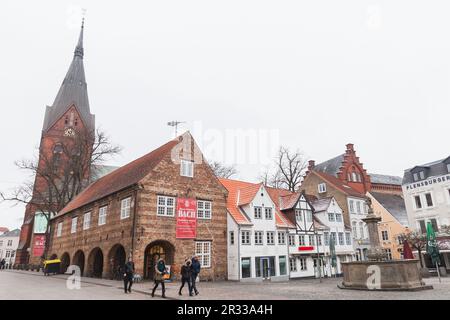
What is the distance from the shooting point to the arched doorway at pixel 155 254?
23.5 m

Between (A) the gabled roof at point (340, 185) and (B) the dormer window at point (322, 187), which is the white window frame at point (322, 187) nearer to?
(B) the dormer window at point (322, 187)

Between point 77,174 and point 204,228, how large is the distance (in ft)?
74.7

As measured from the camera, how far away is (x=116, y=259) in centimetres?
2498

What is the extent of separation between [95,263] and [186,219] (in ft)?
31.4

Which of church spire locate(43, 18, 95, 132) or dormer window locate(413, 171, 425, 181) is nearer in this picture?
dormer window locate(413, 171, 425, 181)

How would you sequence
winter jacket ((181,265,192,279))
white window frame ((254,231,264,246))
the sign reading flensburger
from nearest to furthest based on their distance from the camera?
winter jacket ((181,265,192,279))
white window frame ((254,231,264,246))
the sign reading flensburger

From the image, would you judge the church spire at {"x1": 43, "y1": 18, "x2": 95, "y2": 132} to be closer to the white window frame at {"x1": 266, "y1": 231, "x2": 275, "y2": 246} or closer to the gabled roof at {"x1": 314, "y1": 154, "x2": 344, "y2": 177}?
the gabled roof at {"x1": 314, "y1": 154, "x2": 344, "y2": 177}

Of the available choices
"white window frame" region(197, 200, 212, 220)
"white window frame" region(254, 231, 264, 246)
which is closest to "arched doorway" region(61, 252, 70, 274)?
"white window frame" region(197, 200, 212, 220)

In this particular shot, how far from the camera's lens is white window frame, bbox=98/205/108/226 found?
26.4 meters

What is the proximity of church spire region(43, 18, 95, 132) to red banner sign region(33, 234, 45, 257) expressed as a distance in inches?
744

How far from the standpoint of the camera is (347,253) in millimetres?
36125

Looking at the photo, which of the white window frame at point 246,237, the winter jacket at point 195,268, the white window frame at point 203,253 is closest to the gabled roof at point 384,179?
the white window frame at point 246,237
